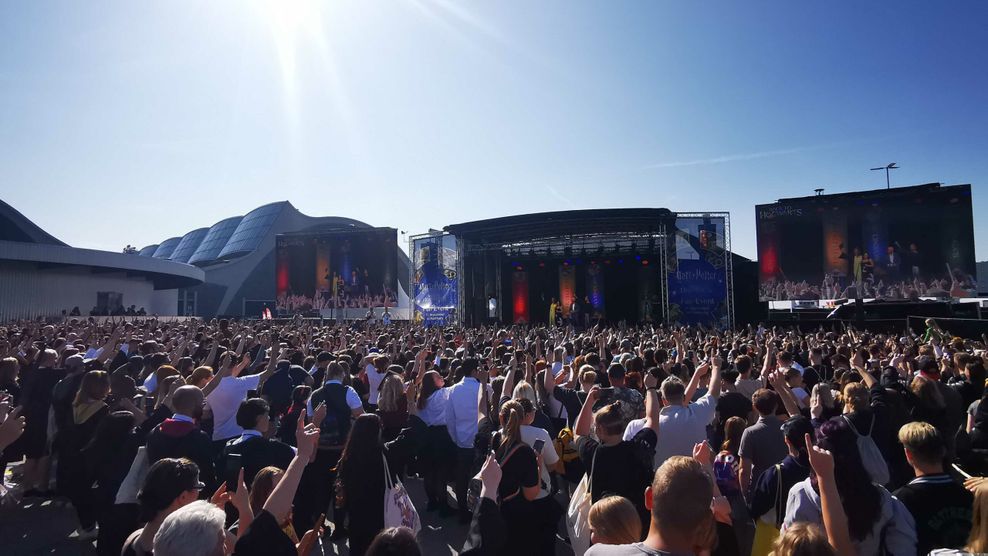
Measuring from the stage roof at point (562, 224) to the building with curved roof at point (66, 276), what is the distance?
24.8 meters

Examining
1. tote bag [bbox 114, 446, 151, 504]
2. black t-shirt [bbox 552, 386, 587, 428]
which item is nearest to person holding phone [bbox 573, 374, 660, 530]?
black t-shirt [bbox 552, 386, 587, 428]

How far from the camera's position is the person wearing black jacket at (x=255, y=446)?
151 inches

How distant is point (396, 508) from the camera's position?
3.45 m

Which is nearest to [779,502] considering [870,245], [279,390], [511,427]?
[511,427]

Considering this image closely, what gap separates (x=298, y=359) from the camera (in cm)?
850

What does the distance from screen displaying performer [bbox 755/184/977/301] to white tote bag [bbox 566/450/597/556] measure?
22661 millimetres

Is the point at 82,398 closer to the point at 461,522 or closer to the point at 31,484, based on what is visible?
the point at 31,484

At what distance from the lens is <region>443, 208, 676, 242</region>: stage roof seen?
866 inches

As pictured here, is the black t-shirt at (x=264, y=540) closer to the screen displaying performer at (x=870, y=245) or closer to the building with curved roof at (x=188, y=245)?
the screen displaying performer at (x=870, y=245)

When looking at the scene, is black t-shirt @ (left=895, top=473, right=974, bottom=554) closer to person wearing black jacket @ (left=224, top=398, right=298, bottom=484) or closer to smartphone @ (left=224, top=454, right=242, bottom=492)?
person wearing black jacket @ (left=224, top=398, right=298, bottom=484)

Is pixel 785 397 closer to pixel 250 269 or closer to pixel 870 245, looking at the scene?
pixel 870 245

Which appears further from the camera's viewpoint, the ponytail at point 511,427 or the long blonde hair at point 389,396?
the long blonde hair at point 389,396

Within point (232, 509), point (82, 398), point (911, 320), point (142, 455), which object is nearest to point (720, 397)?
point (232, 509)

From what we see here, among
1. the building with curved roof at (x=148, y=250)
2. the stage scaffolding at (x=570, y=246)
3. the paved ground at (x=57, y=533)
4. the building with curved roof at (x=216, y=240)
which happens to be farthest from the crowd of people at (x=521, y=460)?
the building with curved roof at (x=148, y=250)
